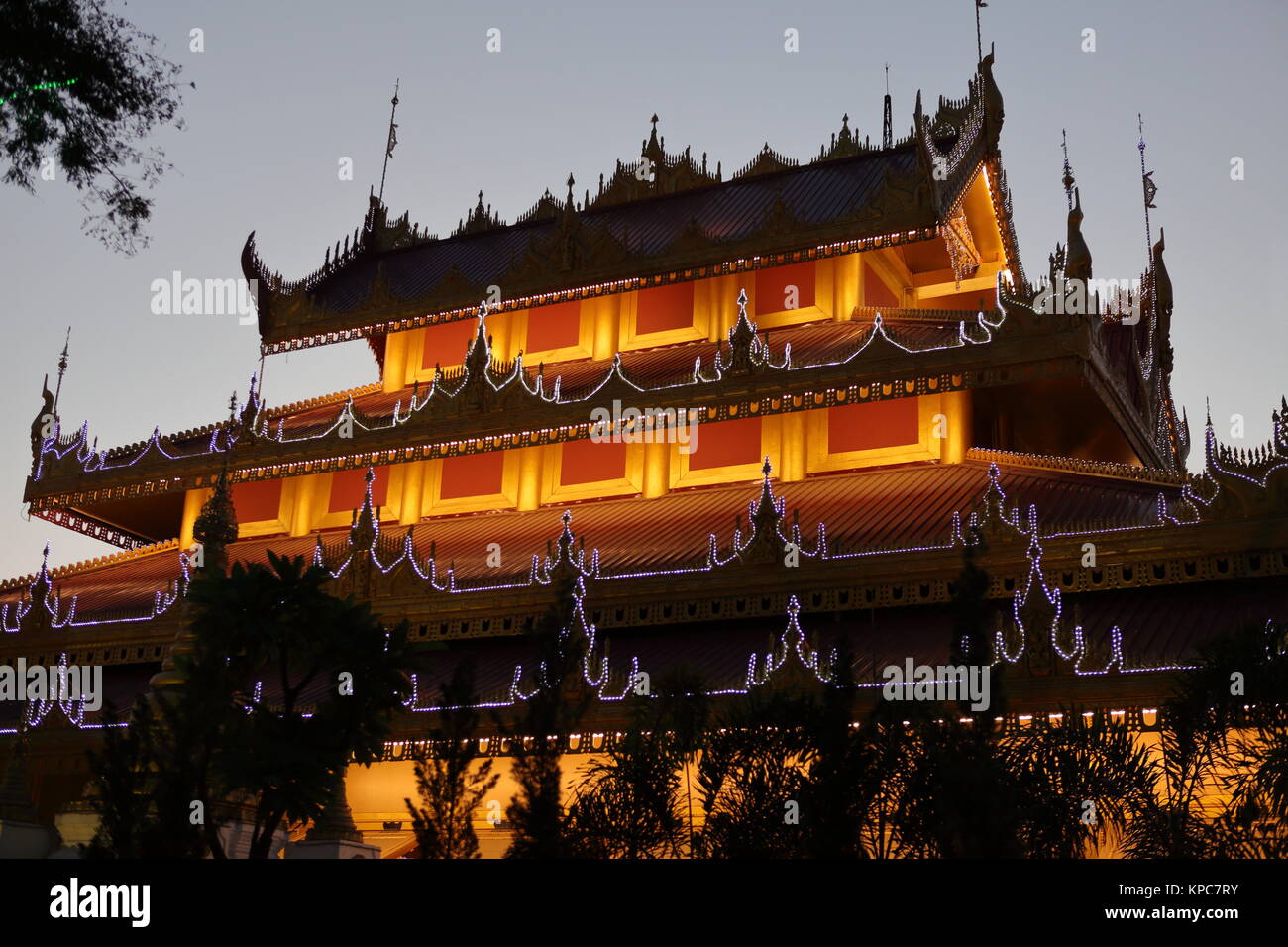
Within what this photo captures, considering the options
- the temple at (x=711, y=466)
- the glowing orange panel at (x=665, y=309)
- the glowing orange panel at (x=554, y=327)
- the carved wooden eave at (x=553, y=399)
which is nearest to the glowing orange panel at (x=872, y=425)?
the temple at (x=711, y=466)

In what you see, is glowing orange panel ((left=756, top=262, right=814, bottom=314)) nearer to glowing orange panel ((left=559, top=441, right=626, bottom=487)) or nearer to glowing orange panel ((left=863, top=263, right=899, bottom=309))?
glowing orange panel ((left=863, top=263, right=899, bottom=309))

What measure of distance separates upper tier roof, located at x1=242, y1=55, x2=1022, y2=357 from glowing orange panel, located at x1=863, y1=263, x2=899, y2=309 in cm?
156

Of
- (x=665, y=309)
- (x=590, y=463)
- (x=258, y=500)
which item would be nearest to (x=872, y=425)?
(x=590, y=463)

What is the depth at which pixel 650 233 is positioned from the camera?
30.6m

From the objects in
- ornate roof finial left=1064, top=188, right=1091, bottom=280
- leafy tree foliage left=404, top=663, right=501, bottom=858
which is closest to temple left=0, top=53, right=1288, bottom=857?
ornate roof finial left=1064, top=188, right=1091, bottom=280

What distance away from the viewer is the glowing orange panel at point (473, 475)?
2792 cm

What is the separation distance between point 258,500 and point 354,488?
250 centimetres

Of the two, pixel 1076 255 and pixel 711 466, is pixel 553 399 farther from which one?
pixel 1076 255

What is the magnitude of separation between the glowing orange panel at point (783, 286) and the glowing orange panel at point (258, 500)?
1098cm

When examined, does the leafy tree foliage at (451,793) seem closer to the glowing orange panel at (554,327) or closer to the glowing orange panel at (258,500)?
the glowing orange panel at (258,500)

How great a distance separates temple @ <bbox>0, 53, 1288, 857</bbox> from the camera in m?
19.0

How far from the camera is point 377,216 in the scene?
3566cm

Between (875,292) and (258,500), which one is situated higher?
(875,292)

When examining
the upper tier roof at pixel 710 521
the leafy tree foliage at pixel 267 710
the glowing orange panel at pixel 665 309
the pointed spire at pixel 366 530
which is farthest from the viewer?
the glowing orange panel at pixel 665 309
